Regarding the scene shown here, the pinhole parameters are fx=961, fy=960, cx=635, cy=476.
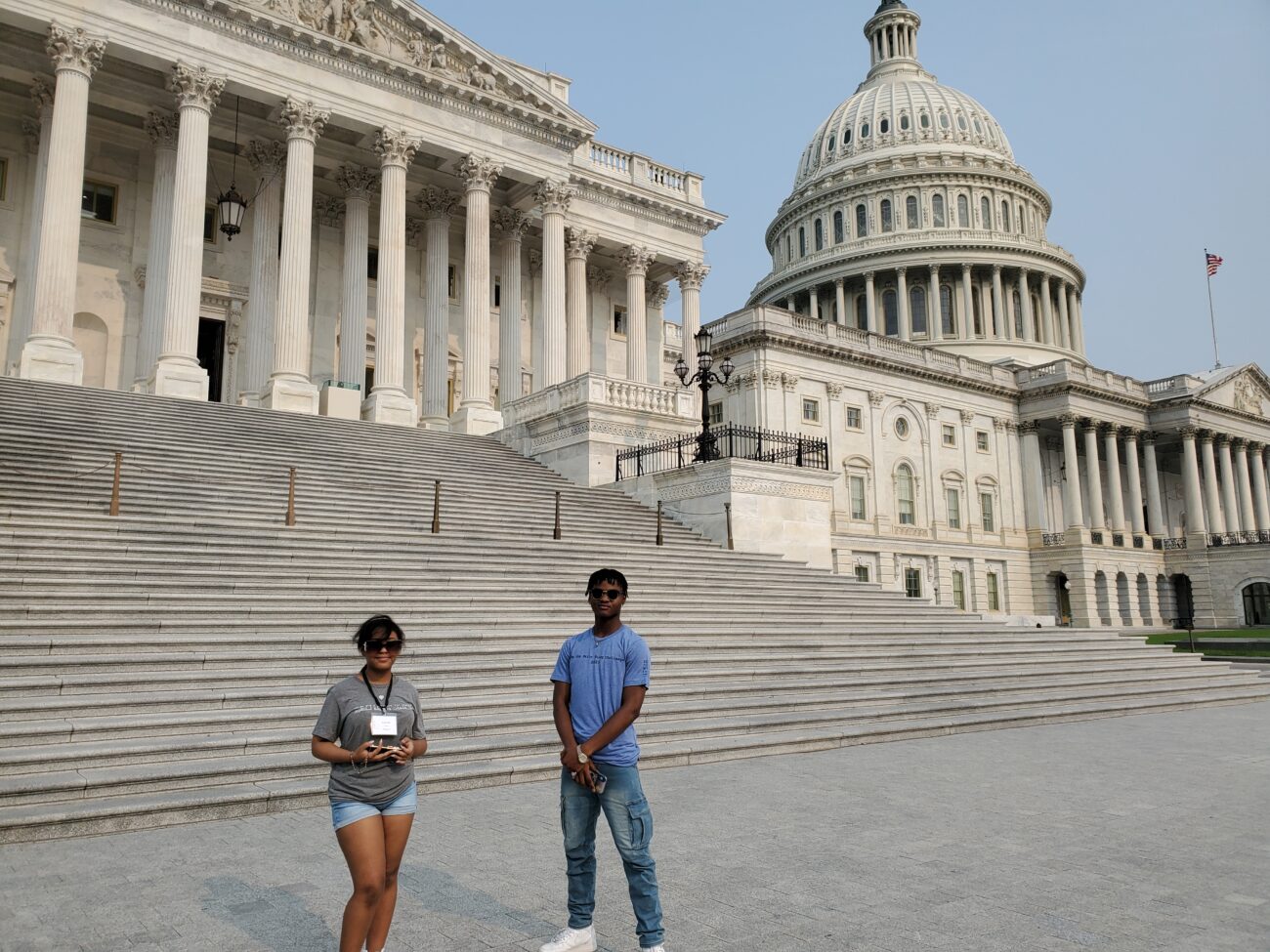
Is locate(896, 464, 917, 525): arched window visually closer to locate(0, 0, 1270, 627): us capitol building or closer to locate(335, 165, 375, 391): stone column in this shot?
locate(0, 0, 1270, 627): us capitol building

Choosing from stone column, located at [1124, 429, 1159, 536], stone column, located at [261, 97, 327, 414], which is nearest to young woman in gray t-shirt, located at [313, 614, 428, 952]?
stone column, located at [261, 97, 327, 414]

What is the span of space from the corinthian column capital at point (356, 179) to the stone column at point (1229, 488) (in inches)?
2642

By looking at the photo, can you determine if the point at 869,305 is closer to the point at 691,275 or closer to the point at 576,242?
the point at 691,275

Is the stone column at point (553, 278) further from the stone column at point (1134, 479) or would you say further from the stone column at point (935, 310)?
the stone column at point (935, 310)

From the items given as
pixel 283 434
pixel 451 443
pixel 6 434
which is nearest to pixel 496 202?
pixel 451 443

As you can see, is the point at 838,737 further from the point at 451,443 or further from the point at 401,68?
the point at 401,68

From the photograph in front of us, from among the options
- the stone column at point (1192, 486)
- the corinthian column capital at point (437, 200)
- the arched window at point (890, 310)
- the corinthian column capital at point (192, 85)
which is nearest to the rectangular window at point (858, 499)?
the corinthian column capital at point (437, 200)

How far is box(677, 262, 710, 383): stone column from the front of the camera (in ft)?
142

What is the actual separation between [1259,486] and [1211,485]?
8667 millimetres

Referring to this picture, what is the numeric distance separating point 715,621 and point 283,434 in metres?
12.8

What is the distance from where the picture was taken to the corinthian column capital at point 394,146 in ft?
106

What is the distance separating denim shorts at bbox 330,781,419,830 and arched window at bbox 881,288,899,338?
82810mm

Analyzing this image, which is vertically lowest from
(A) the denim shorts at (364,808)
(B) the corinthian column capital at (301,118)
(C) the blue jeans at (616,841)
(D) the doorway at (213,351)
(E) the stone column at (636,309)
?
(C) the blue jeans at (616,841)

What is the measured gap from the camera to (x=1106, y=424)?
68750mm
